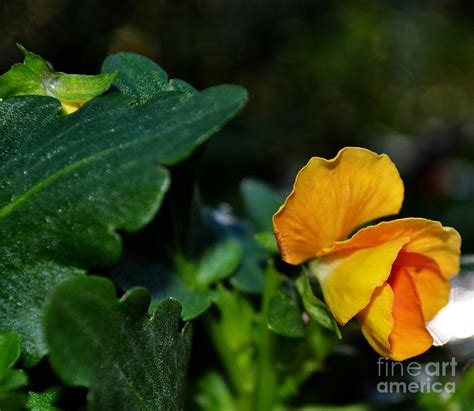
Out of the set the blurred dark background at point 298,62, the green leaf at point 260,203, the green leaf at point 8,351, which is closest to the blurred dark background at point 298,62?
the blurred dark background at point 298,62

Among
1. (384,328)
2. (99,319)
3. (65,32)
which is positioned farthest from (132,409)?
(65,32)

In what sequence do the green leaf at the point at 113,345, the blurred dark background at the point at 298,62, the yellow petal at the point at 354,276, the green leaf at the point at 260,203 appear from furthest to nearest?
1. the blurred dark background at the point at 298,62
2. the green leaf at the point at 260,203
3. the yellow petal at the point at 354,276
4. the green leaf at the point at 113,345

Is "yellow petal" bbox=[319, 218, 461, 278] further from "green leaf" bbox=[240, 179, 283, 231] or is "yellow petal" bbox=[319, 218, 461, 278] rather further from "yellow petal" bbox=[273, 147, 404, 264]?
"green leaf" bbox=[240, 179, 283, 231]

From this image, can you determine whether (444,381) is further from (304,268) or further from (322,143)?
(322,143)

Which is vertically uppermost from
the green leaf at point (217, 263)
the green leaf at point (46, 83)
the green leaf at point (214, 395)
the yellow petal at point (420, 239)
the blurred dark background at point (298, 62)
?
the green leaf at point (46, 83)

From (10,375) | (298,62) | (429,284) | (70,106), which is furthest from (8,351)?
(298,62)

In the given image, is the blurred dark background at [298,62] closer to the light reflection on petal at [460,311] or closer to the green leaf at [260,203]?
the green leaf at [260,203]

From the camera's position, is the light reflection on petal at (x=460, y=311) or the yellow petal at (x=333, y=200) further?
the light reflection on petal at (x=460, y=311)
